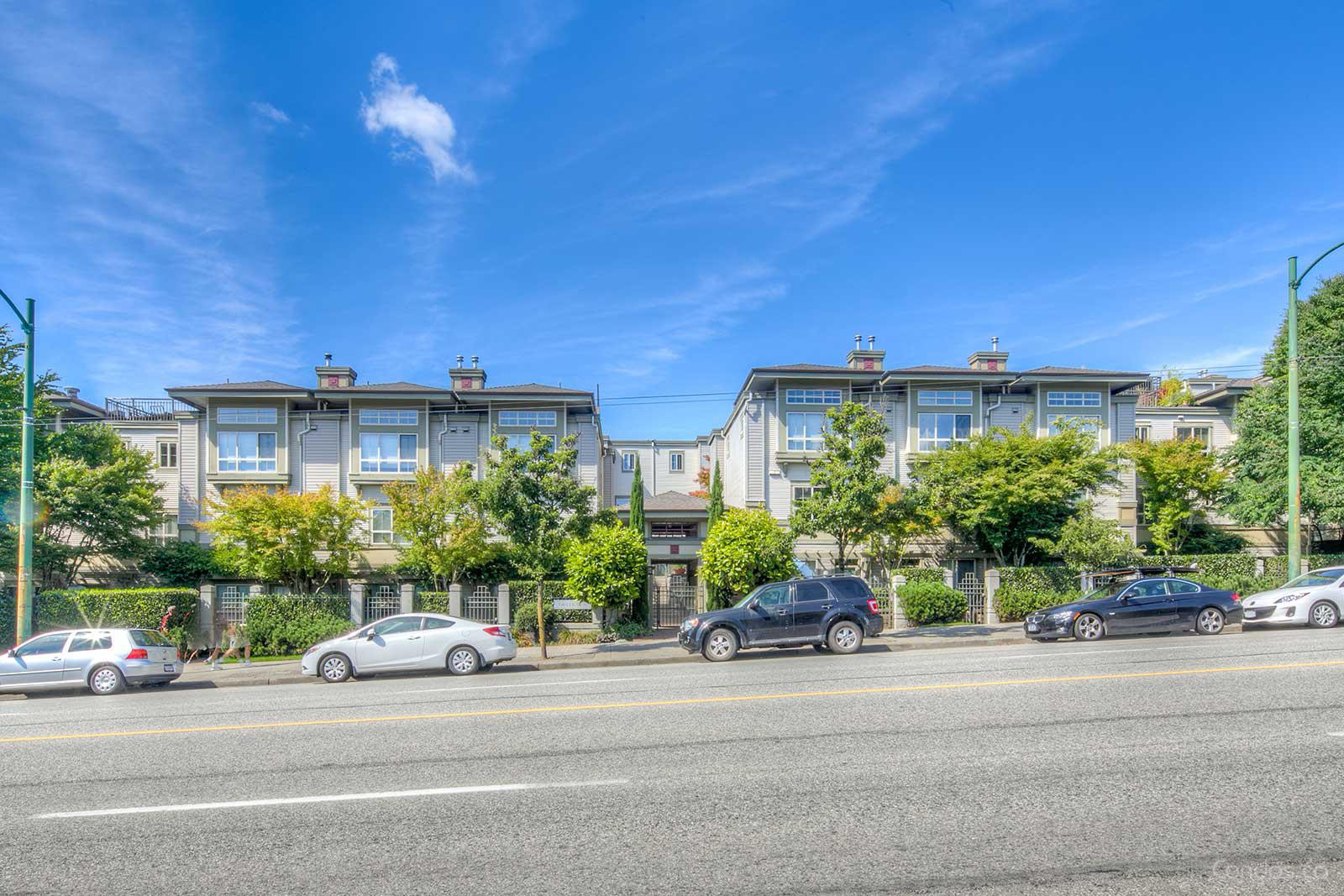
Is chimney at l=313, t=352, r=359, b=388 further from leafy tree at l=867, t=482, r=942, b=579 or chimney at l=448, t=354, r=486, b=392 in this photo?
leafy tree at l=867, t=482, r=942, b=579

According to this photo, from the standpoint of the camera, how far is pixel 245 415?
35.5 m

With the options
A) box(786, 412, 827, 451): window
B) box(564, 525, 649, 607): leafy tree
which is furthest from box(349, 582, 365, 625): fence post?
box(786, 412, 827, 451): window

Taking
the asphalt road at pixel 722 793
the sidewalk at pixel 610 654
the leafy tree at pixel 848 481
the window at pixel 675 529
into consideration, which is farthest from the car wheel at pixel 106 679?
the window at pixel 675 529

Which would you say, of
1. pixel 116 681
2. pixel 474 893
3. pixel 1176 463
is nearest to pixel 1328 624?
pixel 1176 463

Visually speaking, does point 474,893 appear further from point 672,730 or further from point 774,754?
point 672,730

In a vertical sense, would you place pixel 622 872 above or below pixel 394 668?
above

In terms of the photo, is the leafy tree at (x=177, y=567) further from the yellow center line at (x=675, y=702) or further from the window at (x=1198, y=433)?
the window at (x=1198, y=433)

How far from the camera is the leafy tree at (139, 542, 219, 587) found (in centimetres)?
3053

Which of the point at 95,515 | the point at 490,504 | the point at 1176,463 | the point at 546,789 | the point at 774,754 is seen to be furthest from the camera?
the point at 1176,463

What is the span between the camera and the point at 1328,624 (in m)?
18.4

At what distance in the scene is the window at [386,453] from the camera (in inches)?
1400

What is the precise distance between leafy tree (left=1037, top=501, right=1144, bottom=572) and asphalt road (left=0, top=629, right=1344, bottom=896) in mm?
14744

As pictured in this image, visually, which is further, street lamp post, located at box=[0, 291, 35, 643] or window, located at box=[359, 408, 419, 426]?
window, located at box=[359, 408, 419, 426]

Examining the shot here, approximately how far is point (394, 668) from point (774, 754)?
38.6ft
